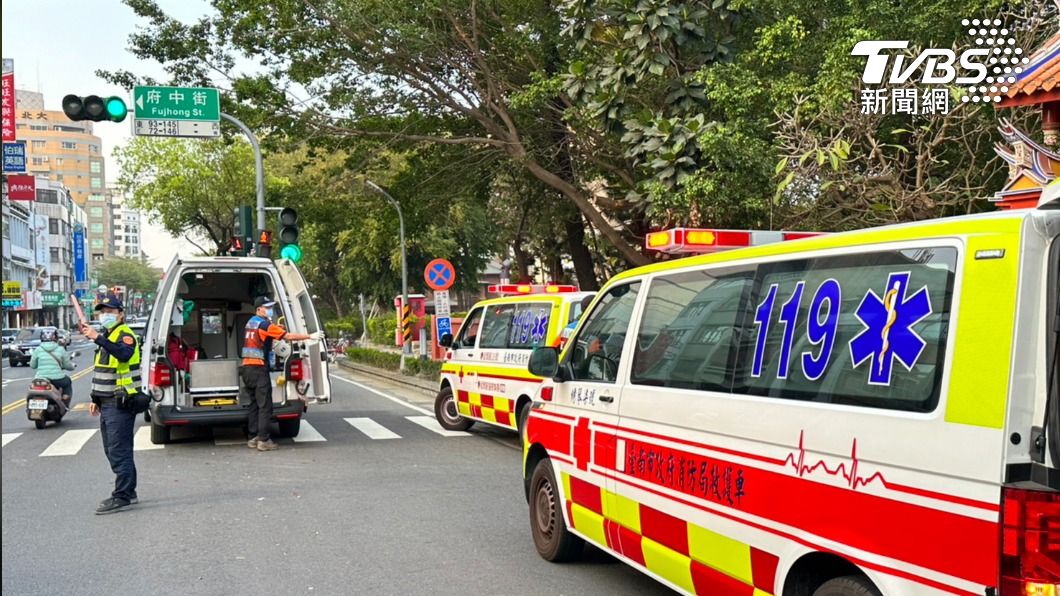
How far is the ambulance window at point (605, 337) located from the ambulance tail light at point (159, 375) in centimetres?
720

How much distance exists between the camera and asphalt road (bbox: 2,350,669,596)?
623 cm

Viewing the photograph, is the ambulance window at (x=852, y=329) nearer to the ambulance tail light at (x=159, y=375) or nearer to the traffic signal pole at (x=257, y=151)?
the ambulance tail light at (x=159, y=375)

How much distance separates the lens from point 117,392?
27.8 feet

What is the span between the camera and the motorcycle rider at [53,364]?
50.5ft

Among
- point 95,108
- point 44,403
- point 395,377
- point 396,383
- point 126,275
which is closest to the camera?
point 44,403

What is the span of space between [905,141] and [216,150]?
43.8 meters

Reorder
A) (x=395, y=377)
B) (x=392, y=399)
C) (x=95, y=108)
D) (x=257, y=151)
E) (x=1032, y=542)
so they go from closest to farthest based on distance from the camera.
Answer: (x=1032, y=542) → (x=95, y=108) → (x=257, y=151) → (x=392, y=399) → (x=395, y=377)

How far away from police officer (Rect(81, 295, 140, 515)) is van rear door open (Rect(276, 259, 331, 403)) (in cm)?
374

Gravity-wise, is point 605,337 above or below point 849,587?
above

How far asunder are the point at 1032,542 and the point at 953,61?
1061 cm

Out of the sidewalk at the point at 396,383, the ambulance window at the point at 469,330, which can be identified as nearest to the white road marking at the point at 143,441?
the ambulance window at the point at 469,330

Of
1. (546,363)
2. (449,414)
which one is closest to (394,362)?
(449,414)

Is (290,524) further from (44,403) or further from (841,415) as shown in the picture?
(44,403)

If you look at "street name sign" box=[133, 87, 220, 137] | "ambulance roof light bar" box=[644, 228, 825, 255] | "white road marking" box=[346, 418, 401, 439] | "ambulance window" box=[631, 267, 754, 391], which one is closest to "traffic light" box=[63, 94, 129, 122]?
"street name sign" box=[133, 87, 220, 137]
